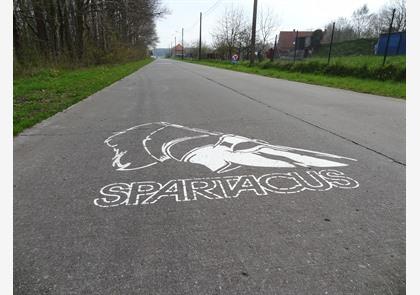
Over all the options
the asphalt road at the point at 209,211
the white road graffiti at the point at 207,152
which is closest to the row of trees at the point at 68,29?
the white road graffiti at the point at 207,152

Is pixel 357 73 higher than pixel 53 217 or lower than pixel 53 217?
higher

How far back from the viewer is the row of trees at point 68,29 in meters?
19.3

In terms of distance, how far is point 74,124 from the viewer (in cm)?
636

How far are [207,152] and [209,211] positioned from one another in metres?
1.70

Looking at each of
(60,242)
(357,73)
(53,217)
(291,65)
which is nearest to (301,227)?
(60,242)

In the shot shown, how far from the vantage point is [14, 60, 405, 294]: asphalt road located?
199 cm

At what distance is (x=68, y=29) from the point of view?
26.0m

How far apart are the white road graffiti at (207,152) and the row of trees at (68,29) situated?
1593cm

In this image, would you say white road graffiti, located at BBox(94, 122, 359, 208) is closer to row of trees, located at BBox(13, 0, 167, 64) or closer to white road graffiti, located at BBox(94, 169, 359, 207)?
white road graffiti, located at BBox(94, 169, 359, 207)

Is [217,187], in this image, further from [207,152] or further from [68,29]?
[68,29]

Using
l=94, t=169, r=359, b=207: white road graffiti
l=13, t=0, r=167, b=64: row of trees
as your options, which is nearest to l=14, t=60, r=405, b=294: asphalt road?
l=94, t=169, r=359, b=207: white road graffiti

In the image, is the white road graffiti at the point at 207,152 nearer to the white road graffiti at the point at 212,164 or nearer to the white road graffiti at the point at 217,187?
the white road graffiti at the point at 212,164

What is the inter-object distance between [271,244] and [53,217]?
1.86 meters

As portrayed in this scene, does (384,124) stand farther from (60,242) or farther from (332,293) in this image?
(60,242)
